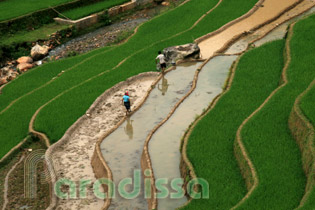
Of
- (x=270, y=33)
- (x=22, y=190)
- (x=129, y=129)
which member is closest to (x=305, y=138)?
(x=129, y=129)

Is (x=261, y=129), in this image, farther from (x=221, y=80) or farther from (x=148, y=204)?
(x=221, y=80)

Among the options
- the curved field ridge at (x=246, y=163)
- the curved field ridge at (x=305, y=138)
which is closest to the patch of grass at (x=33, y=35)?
the curved field ridge at (x=246, y=163)

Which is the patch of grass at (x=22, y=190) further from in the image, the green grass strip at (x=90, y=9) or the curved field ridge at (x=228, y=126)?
the green grass strip at (x=90, y=9)

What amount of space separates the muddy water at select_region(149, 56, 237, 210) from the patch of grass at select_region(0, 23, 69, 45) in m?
13.3

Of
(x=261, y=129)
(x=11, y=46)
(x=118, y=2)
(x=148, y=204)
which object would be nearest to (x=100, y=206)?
(x=148, y=204)

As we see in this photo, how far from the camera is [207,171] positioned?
15117 millimetres

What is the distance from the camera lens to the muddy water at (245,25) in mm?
26453

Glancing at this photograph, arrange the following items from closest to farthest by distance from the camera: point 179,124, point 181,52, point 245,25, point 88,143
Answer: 1. point 179,124
2. point 88,143
3. point 181,52
4. point 245,25

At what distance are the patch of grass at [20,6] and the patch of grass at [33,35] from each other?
1451mm

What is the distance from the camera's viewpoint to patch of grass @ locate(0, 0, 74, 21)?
113ft

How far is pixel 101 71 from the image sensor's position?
990 inches

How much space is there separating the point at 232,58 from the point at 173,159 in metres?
8.65

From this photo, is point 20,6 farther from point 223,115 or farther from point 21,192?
point 223,115

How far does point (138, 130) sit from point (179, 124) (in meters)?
1.45
